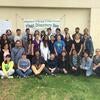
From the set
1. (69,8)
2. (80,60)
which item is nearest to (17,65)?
(80,60)

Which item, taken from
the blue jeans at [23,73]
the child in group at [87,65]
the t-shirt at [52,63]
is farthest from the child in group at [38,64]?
the child in group at [87,65]

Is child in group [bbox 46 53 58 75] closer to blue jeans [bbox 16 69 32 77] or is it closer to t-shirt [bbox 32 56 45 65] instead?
t-shirt [bbox 32 56 45 65]

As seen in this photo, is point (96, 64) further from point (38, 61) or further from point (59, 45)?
point (38, 61)

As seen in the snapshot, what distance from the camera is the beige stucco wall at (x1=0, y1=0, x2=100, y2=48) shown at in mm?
23766

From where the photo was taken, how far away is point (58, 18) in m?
24.1

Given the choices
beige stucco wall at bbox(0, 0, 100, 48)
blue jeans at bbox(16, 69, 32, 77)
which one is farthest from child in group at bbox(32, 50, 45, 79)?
beige stucco wall at bbox(0, 0, 100, 48)

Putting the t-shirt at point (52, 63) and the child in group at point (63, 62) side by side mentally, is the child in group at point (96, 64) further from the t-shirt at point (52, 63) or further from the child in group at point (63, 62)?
the t-shirt at point (52, 63)

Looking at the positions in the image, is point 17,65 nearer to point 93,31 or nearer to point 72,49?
point 72,49

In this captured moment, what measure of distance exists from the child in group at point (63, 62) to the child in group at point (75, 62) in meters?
0.20

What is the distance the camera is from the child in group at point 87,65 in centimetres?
2153

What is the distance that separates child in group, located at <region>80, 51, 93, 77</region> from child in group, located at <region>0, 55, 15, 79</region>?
2.82m

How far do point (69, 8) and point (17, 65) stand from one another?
14.1 feet

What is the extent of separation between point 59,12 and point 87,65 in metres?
3.57

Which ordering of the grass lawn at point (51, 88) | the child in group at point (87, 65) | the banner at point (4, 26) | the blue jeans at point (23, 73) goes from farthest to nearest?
the banner at point (4, 26), the child in group at point (87, 65), the blue jeans at point (23, 73), the grass lawn at point (51, 88)
